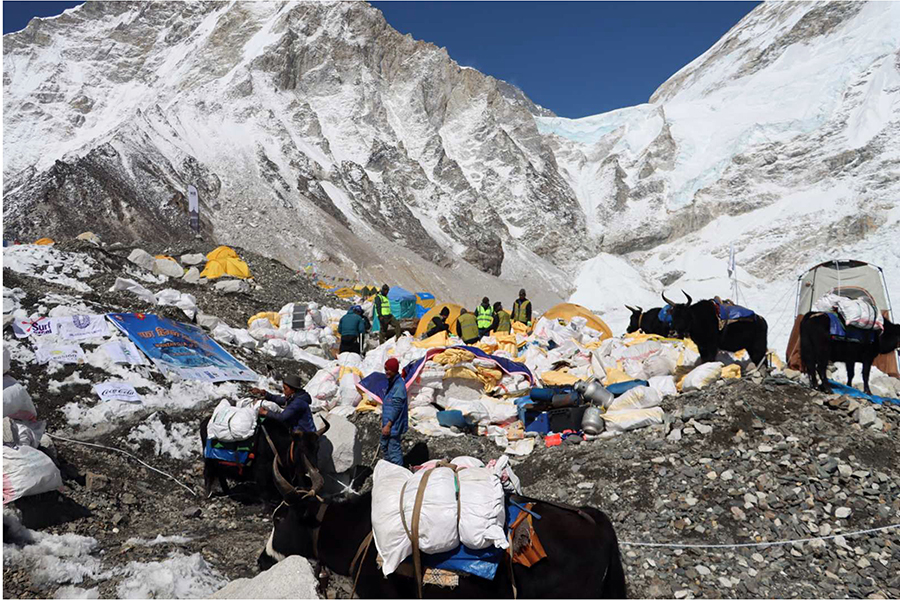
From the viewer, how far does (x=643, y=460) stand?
500cm

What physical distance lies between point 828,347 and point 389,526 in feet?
17.9

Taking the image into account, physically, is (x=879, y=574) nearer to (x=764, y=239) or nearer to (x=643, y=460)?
(x=643, y=460)

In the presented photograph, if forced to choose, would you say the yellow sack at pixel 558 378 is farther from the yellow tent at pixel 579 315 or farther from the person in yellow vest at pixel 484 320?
the yellow tent at pixel 579 315

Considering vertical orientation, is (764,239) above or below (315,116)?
below

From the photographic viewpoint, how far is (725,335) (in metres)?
8.21

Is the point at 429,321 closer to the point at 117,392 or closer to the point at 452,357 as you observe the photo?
the point at 452,357

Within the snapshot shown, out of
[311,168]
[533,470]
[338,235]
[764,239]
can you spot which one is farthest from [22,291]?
[764,239]

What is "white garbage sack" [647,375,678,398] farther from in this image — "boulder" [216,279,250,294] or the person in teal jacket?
"boulder" [216,279,250,294]

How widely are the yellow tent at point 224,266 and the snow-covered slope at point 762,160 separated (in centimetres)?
1408

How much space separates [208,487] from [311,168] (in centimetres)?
3885

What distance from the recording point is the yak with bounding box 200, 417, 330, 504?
4.67 metres

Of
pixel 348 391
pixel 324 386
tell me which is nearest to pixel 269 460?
pixel 348 391

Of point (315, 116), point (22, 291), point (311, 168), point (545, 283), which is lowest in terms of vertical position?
point (545, 283)

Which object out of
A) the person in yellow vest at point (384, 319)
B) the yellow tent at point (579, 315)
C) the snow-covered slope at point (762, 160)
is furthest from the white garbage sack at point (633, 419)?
the snow-covered slope at point (762, 160)
